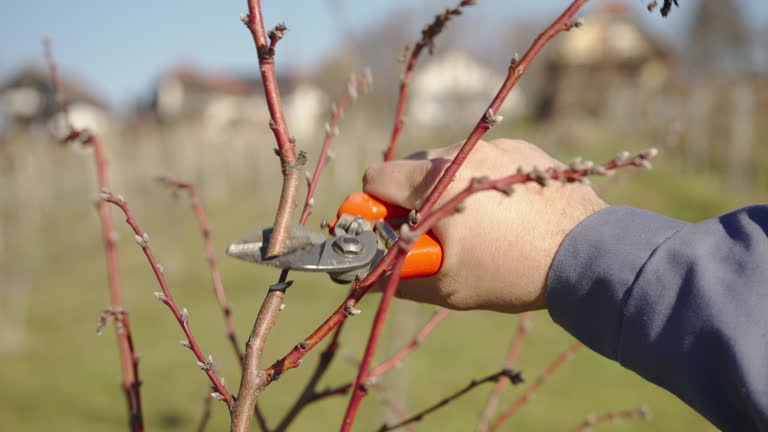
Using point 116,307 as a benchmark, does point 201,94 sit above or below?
above

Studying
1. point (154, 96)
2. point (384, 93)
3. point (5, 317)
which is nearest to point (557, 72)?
point (384, 93)

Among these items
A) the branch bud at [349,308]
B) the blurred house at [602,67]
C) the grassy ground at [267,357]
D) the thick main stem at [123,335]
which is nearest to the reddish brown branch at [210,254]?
the thick main stem at [123,335]

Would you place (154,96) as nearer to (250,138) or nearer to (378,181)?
(250,138)

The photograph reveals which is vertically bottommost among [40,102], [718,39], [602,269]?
[718,39]

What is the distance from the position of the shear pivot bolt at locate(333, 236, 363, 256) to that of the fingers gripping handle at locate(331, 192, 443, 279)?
4.5 inches

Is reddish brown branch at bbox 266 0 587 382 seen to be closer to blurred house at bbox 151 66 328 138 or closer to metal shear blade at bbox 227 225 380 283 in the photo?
metal shear blade at bbox 227 225 380 283

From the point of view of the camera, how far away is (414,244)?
1.30m

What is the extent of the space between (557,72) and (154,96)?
31773 mm

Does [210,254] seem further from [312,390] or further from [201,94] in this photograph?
[201,94]

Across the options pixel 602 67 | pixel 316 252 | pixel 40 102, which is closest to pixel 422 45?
pixel 316 252

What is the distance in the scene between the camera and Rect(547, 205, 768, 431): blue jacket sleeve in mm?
1127

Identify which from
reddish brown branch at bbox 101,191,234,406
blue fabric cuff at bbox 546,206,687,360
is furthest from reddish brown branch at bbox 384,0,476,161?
reddish brown branch at bbox 101,191,234,406

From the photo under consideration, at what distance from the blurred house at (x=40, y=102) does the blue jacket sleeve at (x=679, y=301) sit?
1.40 metres

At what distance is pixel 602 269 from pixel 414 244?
1.28ft
